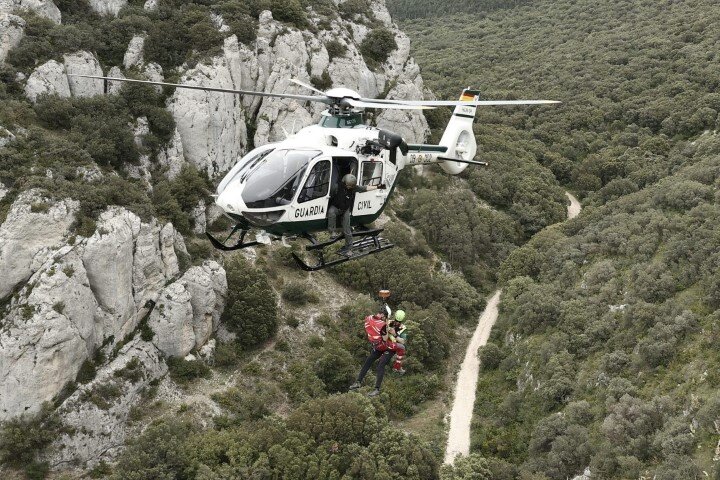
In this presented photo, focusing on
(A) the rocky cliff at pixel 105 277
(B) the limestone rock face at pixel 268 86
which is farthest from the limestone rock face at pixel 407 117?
(A) the rocky cliff at pixel 105 277

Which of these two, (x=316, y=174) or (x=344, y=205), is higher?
(x=316, y=174)

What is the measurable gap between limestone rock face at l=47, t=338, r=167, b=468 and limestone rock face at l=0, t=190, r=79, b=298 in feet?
22.5

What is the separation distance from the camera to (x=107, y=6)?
5150cm

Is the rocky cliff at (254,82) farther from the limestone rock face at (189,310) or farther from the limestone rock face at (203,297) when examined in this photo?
the limestone rock face at (189,310)

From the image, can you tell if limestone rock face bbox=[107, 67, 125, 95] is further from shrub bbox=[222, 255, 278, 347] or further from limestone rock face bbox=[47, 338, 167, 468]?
limestone rock face bbox=[47, 338, 167, 468]

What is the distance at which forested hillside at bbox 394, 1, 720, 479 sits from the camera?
3391 cm

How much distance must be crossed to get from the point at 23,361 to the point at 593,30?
113925 millimetres

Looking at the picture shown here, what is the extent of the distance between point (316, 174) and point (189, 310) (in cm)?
2112

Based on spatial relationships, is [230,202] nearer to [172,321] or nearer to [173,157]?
[172,321]

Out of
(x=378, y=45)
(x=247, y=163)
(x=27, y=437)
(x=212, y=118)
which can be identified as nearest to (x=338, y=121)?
(x=247, y=163)

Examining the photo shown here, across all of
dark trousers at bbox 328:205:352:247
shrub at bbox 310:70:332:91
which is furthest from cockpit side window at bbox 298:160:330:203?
shrub at bbox 310:70:332:91

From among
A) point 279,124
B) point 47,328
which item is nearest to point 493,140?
point 279,124

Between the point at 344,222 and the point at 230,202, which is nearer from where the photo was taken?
the point at 230,202

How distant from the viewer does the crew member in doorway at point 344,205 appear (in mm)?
23281
